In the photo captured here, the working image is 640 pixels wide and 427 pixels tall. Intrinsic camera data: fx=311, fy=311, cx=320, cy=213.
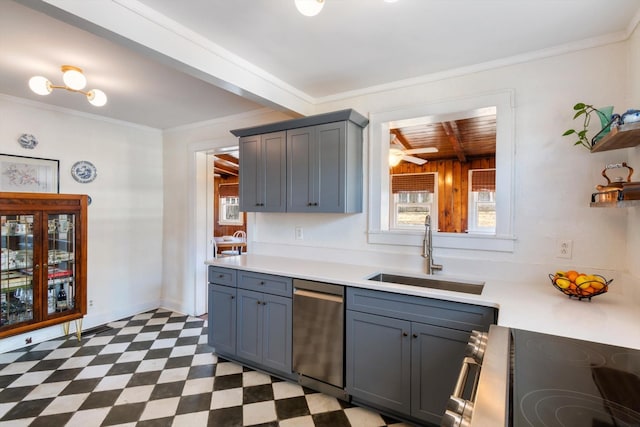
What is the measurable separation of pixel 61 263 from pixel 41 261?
9.1 inches

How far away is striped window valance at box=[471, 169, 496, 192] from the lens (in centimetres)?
551

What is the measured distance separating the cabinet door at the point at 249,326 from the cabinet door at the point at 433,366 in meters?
1.21

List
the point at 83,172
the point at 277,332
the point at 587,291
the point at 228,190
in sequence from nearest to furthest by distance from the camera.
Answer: the point at 587,291 < the point at 277,332 < the point at 83,172 < the point at 228,190

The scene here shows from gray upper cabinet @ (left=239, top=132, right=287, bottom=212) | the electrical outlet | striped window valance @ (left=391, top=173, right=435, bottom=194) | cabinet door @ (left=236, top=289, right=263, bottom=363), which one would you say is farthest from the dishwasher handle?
striped window valance @ (left=391, top=173, right=435, bottom=194)

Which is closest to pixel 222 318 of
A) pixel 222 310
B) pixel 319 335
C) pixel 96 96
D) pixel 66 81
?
pixel 222 310

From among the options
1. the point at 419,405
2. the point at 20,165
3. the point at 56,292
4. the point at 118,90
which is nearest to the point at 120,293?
the point at 56,292

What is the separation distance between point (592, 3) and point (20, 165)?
14.7ft

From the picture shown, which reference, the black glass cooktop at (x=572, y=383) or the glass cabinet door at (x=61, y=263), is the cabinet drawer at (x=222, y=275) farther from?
the black glass cooktop at (x=572, y=383)

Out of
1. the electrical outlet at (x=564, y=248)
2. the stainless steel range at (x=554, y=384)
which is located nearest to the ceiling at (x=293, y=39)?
the electrical outlet at (x=564, y=248)

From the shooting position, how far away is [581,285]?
1.60 meters

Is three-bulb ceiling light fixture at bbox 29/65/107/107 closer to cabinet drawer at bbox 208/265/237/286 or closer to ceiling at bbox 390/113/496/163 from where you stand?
cabinet drawer at bbox 208/265/237/286

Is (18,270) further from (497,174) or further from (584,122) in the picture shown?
(584,122)

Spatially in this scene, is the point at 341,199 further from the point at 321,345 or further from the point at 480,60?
the point at 480,60

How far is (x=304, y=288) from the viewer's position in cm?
222
